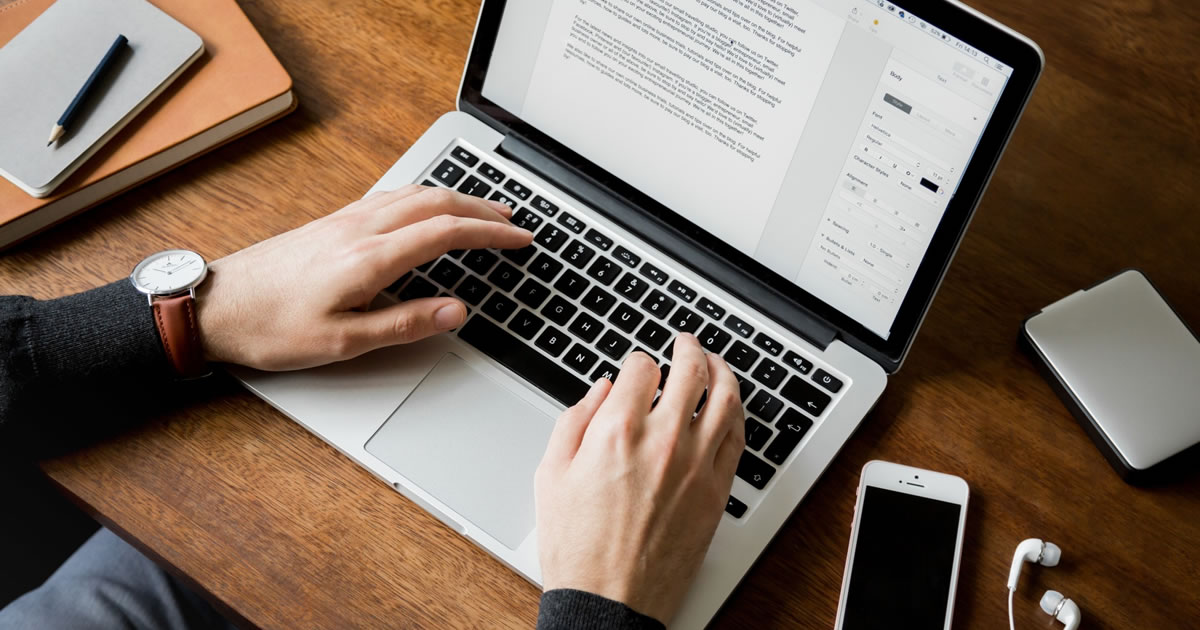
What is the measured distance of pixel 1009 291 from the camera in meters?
0.91

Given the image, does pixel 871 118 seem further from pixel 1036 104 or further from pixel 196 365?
pixel 196 365

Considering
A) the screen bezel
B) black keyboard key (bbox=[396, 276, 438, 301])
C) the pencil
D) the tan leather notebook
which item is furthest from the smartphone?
the pencil

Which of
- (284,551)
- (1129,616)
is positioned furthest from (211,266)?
(1129,616)

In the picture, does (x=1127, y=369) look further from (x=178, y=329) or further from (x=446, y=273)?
(x=178, y=329)

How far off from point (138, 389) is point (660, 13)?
548 mm

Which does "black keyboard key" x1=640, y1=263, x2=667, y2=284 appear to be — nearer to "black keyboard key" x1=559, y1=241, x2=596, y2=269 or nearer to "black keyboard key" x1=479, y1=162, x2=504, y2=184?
"black keyboard key" x1=559, y1=241, x2=596, y2=269

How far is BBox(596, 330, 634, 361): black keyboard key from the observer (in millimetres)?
828

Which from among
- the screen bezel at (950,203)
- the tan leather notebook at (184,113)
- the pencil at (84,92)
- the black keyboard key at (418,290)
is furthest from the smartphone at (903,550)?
the pencil at (84,92)

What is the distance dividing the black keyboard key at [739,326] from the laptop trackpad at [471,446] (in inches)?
7.3

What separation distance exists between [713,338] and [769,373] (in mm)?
58

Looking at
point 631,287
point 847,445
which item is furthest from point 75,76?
point 847,445

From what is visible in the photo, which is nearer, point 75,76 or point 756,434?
point 756,434

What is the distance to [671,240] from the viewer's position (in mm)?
888

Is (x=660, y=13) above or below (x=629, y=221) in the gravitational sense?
above
